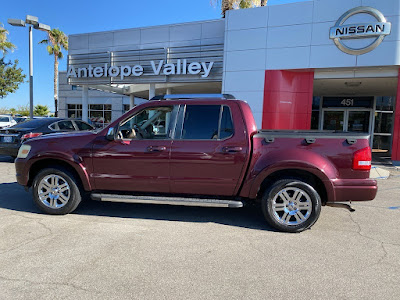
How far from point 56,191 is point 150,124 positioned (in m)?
1.86

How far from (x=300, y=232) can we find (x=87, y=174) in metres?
3.33

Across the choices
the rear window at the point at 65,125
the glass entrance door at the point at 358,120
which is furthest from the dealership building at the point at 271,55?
the rear window at the point at 65,125

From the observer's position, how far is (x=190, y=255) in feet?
11.2

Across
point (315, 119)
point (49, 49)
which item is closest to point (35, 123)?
point (315, 119)

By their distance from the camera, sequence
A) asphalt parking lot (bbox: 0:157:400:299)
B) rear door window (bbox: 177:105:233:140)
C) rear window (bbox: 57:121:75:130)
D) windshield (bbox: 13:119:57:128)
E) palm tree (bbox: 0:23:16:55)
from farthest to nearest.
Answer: palm tree (bbox: 0:23:16:55)
rear window (bbox: 57:121:75:130)
windshield (bbox: 13:119:57:128)
rear door window (bbox: 177:105:233:140)
asphalt parking lot (bbox: 0:157:400:299)

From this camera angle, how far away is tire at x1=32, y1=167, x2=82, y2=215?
464 cm

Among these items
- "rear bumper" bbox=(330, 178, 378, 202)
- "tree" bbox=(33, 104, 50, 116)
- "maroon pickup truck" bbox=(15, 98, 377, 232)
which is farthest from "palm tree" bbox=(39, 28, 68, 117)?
"rear bumper" bbox=(330, 178, 378, 202)

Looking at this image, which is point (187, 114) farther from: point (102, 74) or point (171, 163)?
point (102, 74)

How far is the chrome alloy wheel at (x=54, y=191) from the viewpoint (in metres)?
4.68

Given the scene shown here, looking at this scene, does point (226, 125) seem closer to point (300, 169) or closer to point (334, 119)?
point (300, 169)

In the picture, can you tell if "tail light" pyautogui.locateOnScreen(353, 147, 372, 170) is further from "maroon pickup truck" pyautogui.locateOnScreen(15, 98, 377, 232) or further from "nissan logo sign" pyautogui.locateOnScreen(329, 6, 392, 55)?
"nissan logo sign" pyautogui.locateOnScreen(329, 6, 392, 55)

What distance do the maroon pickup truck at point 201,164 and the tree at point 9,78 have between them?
33650 millimetres

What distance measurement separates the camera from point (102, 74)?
50.5 feet

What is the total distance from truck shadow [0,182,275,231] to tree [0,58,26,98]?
3267cm
